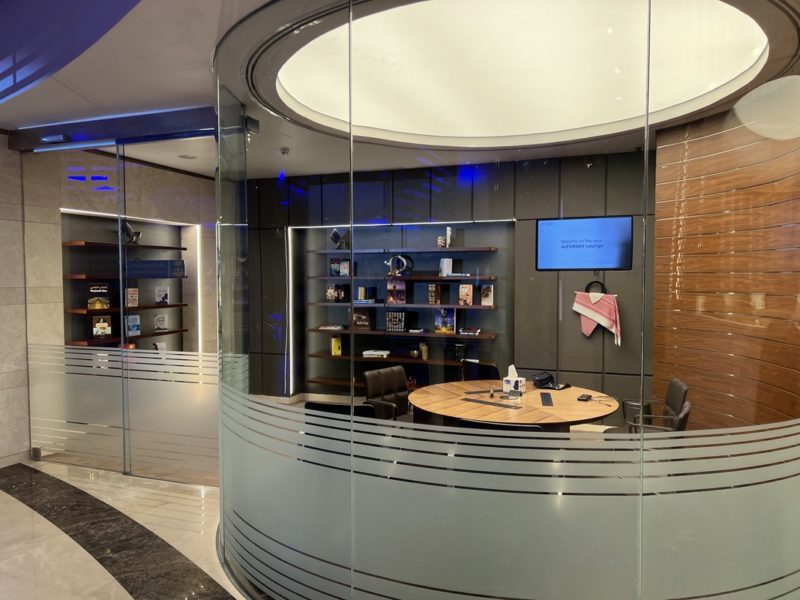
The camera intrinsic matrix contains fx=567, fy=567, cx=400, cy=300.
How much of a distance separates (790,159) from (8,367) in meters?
5.61

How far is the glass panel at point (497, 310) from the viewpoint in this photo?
2.05 m

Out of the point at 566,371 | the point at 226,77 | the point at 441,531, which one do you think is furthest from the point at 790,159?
the point at 226,77

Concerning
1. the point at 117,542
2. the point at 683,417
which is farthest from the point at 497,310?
the point at 117,542

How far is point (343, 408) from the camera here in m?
2.36

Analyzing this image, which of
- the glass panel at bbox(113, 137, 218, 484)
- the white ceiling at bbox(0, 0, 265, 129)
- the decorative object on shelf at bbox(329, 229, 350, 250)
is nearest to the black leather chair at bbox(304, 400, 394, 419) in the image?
the decorative object on shelf at bbox(329, 229, 350, 250)

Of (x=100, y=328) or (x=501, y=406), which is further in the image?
(x=100, y=328)

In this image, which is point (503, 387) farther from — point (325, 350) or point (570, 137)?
point (570, 137)

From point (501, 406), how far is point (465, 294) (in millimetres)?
520

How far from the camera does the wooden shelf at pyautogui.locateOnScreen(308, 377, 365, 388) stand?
2260mm

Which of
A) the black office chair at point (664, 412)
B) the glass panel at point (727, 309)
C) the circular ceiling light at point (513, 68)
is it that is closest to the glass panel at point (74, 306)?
the circular ceiling light at point (513, 68)

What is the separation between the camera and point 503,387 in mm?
2277

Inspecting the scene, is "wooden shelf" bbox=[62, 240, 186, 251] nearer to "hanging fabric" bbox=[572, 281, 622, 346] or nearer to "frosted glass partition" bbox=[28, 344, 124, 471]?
"frosted glass partition" bbox=[28, 344, 124, 471]

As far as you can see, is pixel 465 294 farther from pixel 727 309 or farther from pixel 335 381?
pixel 727 309

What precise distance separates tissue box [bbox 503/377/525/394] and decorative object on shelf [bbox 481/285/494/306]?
Result: 0.33 m
